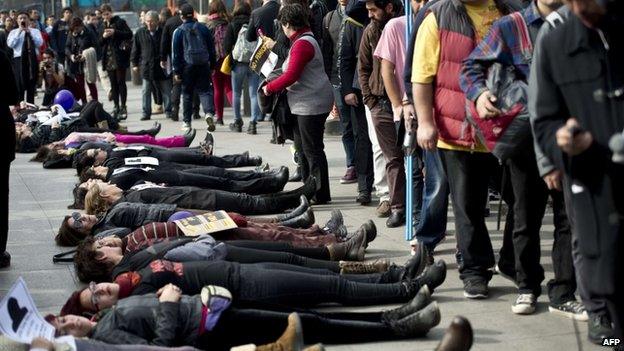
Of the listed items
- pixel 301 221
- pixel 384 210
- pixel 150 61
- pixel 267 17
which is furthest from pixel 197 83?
pixel 301 221

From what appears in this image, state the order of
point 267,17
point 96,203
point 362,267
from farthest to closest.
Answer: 1. point 267,17
2. point 96,203
3. point 362,267

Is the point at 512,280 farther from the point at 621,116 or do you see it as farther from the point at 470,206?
the point at 621,116

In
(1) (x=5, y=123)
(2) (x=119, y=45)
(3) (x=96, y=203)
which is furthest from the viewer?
(2) (x=119, y=45)

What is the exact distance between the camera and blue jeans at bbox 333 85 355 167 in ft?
39.5

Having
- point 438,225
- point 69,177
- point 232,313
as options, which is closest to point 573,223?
point 232,313

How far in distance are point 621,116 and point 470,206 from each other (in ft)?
8.85

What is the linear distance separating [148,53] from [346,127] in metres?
8.70

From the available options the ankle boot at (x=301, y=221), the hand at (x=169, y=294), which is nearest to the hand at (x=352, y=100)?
the ankle boot at (x=301, y=221)

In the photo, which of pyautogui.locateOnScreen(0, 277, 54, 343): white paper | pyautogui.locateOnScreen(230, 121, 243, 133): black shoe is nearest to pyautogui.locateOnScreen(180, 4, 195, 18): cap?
pyautogui.locateOnScreen(230, 121, 243, 133): black shoe

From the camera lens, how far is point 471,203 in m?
7.40

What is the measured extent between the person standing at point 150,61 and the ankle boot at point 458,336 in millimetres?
14957

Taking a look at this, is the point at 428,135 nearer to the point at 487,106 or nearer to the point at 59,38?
the point at 487,106

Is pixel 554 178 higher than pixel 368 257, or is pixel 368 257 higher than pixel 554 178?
pixel 554 178

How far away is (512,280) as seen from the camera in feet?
25.3
